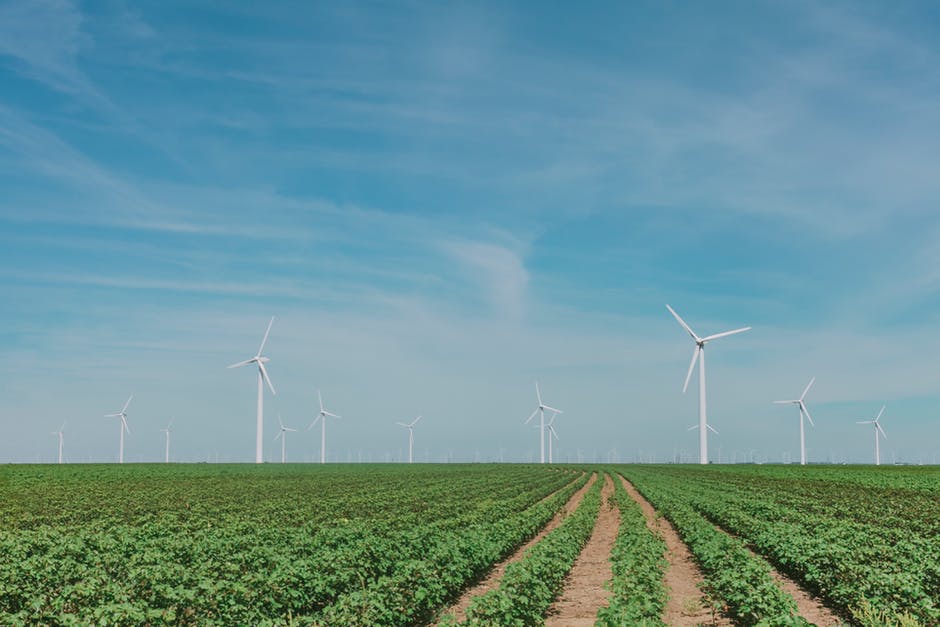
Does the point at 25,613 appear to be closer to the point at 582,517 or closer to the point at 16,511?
the point at 582,517

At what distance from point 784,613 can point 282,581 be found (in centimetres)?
992

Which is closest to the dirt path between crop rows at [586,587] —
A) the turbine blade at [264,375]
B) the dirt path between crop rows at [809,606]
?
the dirt path between crop rows at [809,606]

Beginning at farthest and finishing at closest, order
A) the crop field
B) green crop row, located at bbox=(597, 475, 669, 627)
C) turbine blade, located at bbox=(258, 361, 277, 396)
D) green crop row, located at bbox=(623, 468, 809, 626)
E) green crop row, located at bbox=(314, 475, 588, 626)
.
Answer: turbine blade, located at bbox=(258, 361, 277, 396) → green crop row, located at bbox=(623, 468, 809, 626) → the crop field → green crop row, located at bbox=(314, 475, 588, 626) → green crop row, located at bbox=(597, 475, 669, 627)

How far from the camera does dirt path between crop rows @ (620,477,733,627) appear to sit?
1647cm

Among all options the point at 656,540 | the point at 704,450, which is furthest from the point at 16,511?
the point at 704,450

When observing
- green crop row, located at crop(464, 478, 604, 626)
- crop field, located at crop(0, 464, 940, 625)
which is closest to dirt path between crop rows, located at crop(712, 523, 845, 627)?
crop field, located at crop(0, 464, 940, 625)

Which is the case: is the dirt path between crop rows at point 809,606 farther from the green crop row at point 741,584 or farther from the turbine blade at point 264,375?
the turbine blade at point 264,375

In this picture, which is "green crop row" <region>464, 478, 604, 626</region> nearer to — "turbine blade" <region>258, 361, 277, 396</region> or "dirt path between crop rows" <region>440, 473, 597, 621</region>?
"dirt path between crop rows" <region>440, 473, 597, 621</region>

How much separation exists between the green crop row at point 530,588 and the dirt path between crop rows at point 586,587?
28 centimetres

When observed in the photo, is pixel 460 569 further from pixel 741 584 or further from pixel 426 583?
pixel 741 584

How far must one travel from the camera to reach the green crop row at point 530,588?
43.8ft

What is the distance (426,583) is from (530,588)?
2.82m

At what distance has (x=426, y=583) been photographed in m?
17.5

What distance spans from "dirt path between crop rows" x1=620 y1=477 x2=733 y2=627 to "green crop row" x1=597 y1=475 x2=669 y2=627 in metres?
0.38
